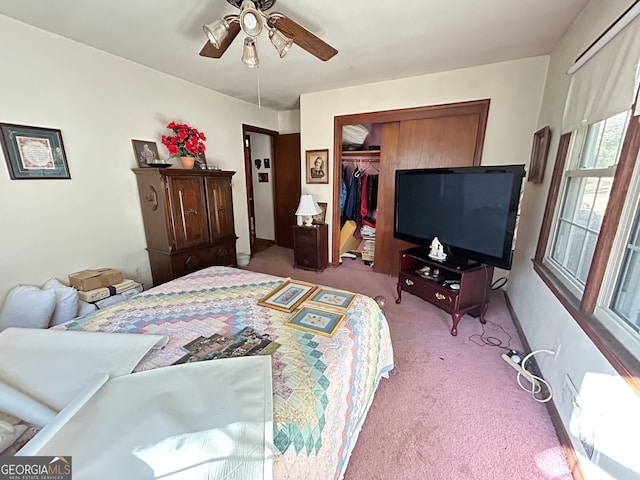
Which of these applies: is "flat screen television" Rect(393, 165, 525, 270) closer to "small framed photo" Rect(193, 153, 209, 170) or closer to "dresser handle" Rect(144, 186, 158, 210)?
"small framed photo" Rect(193, 153, 209, 170)

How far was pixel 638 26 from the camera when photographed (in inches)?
42.9

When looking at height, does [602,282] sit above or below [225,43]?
below

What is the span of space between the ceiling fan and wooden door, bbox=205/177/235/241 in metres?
1.42

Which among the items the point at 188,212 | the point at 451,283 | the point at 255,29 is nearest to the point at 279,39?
the point at 255,29

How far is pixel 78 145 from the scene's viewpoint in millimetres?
2143

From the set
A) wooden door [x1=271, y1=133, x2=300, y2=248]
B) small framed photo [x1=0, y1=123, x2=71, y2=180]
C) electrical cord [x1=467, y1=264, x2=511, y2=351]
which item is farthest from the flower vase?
electrical cord [x1=467, y1=264, x2=511, y2=351]

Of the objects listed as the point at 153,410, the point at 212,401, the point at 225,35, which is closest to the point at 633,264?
the point at 212,401

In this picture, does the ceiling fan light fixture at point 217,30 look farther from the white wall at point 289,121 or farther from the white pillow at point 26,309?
the white wall at point 289,121

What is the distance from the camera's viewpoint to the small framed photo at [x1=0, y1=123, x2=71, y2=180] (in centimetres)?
181

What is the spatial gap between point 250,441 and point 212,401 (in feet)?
0.61

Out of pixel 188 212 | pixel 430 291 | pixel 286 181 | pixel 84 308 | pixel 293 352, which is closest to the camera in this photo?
pixel 293 352

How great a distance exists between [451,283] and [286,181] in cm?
309

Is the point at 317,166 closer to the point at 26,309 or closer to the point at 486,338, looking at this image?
the point at 486,338

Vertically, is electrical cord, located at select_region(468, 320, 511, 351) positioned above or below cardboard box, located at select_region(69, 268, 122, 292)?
below
